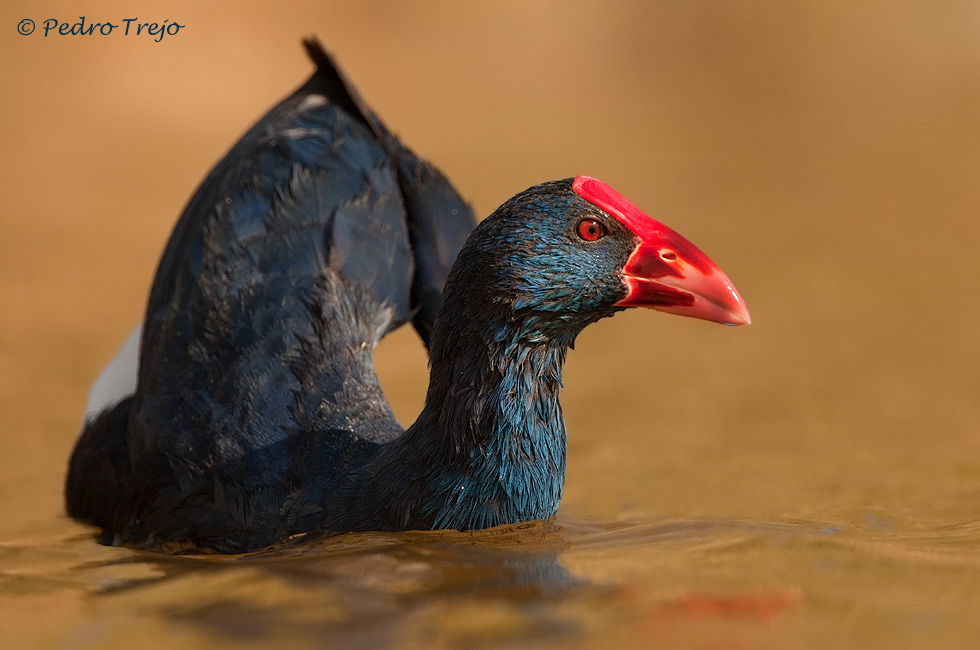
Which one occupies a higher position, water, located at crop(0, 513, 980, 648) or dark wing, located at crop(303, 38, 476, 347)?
dark wing, located at crop(303, 38, 476, 347)

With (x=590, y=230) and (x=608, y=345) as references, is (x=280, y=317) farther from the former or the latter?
(x=608, y=345)

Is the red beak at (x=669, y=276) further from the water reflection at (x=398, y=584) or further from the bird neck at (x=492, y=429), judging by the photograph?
the water reflection at (x=398, y=584)

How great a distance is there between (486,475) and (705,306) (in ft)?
2.87

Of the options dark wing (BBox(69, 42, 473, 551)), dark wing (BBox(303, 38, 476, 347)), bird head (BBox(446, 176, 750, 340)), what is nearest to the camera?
bird head (BBox(446, 176, 750, 340))

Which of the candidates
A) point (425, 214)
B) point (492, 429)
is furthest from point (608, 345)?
point (492, 429)

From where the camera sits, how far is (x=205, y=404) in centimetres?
442

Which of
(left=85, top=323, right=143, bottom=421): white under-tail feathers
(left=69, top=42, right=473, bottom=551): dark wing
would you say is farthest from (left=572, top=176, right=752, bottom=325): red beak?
(left=85, top=323, right=143, bottom=421): white under-tail feathers

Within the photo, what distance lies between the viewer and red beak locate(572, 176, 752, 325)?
3.54 m

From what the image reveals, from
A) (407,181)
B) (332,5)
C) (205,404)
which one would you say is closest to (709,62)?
(332,5)

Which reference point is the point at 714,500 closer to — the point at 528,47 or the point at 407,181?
the point at 407,181

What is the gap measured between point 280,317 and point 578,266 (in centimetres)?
153

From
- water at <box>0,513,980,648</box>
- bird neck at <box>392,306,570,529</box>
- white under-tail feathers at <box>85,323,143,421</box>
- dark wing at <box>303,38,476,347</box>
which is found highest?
dark wing at <box>303,38,476,347</box>

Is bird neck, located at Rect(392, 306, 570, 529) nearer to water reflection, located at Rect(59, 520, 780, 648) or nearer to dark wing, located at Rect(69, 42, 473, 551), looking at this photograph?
water reflection, located at Rect(59, 520, 780, 648)

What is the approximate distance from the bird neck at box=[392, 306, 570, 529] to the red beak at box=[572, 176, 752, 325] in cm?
34
